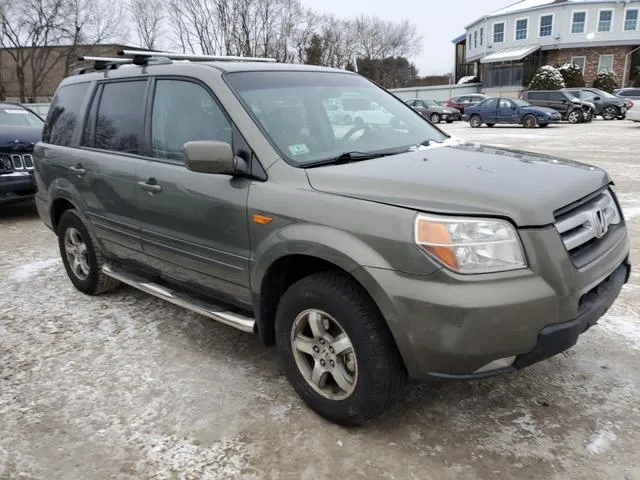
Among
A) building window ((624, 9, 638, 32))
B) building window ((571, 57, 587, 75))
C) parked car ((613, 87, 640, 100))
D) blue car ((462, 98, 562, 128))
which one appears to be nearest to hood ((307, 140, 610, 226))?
blue car ((462, 98, 562, 128))

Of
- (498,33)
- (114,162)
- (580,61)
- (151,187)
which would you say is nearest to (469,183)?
(151,187)

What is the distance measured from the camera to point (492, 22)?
4672 cm

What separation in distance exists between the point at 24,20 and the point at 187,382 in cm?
4597

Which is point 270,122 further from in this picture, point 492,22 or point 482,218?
point 492,22

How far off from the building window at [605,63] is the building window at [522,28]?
6143 millimetres

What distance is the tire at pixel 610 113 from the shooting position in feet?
84.8

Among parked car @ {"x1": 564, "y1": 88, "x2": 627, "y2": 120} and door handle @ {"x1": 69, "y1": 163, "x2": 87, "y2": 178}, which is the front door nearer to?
door handle @ {"x1": 69, "y1": 163, "x2": 87, "y2": 178}

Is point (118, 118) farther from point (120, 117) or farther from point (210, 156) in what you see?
point (210, 156)

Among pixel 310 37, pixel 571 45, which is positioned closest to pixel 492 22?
pixel 571 45

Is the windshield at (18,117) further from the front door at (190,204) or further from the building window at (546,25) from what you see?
the building window at (546,25)

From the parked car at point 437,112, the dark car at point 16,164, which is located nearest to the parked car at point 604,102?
the parked car at point 437,112

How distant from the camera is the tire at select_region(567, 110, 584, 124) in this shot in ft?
81.7

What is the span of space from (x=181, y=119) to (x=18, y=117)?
694 cm

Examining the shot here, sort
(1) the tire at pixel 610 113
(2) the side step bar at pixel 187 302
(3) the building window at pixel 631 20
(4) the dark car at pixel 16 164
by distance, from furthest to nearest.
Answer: (3) the building window at pixel 631 20, (1) the tire at pixel 610 113, (4) the dark car at pixel 16 164, (2) the side step bar at pixel 187 302
